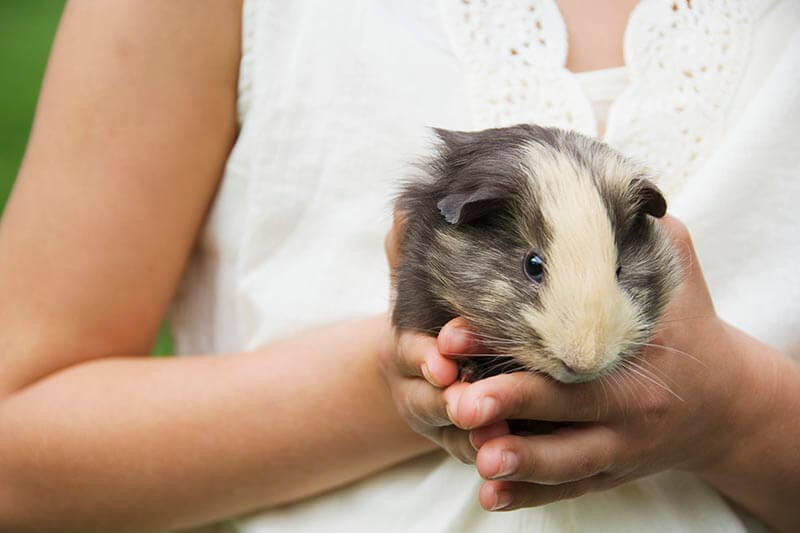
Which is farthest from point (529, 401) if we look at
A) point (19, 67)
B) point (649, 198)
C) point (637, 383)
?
point (19, 67)

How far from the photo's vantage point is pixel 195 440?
146 centimetres

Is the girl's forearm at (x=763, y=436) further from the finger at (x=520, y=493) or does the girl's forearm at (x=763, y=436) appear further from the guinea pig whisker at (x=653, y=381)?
the finger at (x=520, y=493)

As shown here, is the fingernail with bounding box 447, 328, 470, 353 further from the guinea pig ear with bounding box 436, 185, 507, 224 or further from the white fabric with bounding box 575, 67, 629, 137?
the white fabric with bounding box 575, 67, 629, 137

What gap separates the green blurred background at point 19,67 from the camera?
2.94m

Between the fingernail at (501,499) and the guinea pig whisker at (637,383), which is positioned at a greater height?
the guinea pig whisker at (637,383)

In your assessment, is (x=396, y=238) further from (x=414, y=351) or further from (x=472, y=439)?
(x=472, y=439)

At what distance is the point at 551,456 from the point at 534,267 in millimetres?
251

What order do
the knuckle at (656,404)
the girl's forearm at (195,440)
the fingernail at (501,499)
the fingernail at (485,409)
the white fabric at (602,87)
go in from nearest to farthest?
the fingernail at (485,409) < the fingernail at (501,499) < the knuckle at (656,404) < the girl's forearm at (195,440) < the white fabric at (602,87)

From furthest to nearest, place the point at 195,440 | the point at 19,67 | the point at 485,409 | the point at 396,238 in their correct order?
the point at 19,67, the point at 195,440, the point at 396,238, the point at 485,409

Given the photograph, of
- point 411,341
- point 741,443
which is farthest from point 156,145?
point 741,443

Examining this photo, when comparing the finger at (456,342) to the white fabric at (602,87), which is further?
the white fabric at (602,87)

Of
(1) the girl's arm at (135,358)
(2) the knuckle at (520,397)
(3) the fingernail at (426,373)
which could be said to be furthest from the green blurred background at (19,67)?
(2) the knuckle at (520,397)

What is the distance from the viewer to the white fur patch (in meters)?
0.97

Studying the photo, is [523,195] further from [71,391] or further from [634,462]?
[71,391]
